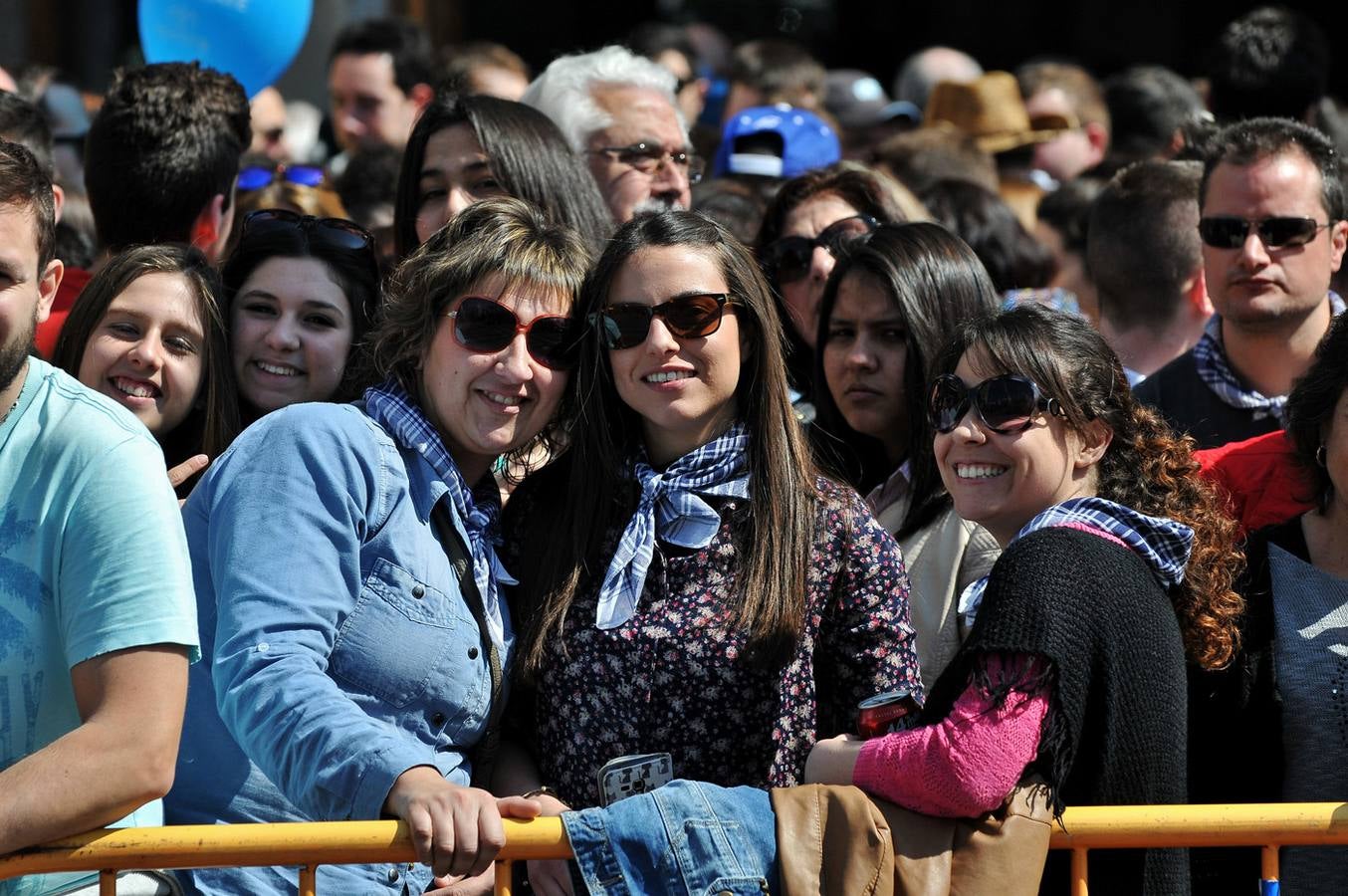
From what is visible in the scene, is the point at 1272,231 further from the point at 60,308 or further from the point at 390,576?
the point at 60,308

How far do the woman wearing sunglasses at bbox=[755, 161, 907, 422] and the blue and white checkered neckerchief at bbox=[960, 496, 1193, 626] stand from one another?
4.72 ft

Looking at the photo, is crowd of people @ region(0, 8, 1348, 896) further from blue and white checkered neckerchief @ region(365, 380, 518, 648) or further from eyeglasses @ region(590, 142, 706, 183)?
eyeglasses @ region(590, 142, 706, 183)

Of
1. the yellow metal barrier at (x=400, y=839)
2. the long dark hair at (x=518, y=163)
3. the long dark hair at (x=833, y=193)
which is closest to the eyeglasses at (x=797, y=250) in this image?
the long dark hair at (x=833, y=193)

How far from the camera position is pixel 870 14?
16.6m

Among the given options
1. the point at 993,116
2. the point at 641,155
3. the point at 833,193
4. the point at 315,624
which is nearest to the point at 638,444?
the point at 315,624

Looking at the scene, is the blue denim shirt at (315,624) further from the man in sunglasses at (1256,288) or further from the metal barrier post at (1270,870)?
the man in sunglasses at (1256,288)

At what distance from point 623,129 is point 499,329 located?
2015 millimetres

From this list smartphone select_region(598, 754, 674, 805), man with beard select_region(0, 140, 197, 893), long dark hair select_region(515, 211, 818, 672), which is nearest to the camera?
man with beard select_region(0, 140, 197, 893)

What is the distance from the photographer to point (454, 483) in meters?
3.12

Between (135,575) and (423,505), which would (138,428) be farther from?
(423,505)

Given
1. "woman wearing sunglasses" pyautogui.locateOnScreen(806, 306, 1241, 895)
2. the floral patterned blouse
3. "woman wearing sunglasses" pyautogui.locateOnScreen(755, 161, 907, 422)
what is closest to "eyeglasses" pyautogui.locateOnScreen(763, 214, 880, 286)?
"woman wearing sunglasses" pyautogui.locateOnScreen(755, 161, 907, 422)

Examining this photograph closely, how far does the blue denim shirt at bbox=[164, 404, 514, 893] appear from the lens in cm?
272

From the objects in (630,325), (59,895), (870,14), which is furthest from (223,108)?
(870,14)

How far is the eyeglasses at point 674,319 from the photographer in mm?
3205
